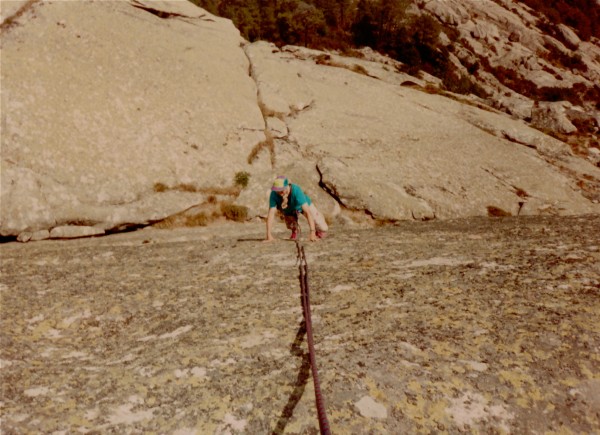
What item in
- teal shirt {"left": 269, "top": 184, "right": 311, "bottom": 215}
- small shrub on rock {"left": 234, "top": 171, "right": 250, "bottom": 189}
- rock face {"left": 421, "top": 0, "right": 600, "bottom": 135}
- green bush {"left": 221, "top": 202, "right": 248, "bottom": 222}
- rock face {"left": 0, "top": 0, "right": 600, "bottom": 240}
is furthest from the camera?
rock face {"left": 421, "top": 0, "right": 600, "bottom": 135}

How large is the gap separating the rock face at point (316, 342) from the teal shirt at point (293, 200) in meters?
2.75

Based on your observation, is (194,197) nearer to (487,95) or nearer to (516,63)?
(487,95)

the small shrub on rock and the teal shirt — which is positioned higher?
the teal shirt

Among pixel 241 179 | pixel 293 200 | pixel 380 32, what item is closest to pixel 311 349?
pixel 293 200

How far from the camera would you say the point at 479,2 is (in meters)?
82.1

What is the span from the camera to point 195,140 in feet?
55.1

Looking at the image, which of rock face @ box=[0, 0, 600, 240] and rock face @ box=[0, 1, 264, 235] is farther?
rock face @ box=[0, 0, 600, 240]

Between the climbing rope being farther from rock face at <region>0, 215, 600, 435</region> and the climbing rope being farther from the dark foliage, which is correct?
the dark foliage

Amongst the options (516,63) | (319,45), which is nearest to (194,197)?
(319,45)

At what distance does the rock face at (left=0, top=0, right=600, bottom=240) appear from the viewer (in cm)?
1412

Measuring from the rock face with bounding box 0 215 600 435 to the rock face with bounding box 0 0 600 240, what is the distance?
5.96 m

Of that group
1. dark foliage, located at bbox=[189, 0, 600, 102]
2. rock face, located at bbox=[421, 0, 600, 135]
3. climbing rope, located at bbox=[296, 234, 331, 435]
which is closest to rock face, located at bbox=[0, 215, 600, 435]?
climbing rope, located at bbox=[296, 234, 331, 435]

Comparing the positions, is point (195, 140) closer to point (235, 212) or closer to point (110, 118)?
point (110, 118)

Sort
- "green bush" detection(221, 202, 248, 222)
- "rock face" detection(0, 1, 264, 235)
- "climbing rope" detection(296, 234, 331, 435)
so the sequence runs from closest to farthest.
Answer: "climbing rope" detection(296, 234, 331, 435) < "rock face" detection(0, 1, 264, 235) < "green bush" detection(221, 202, 248, 222)
